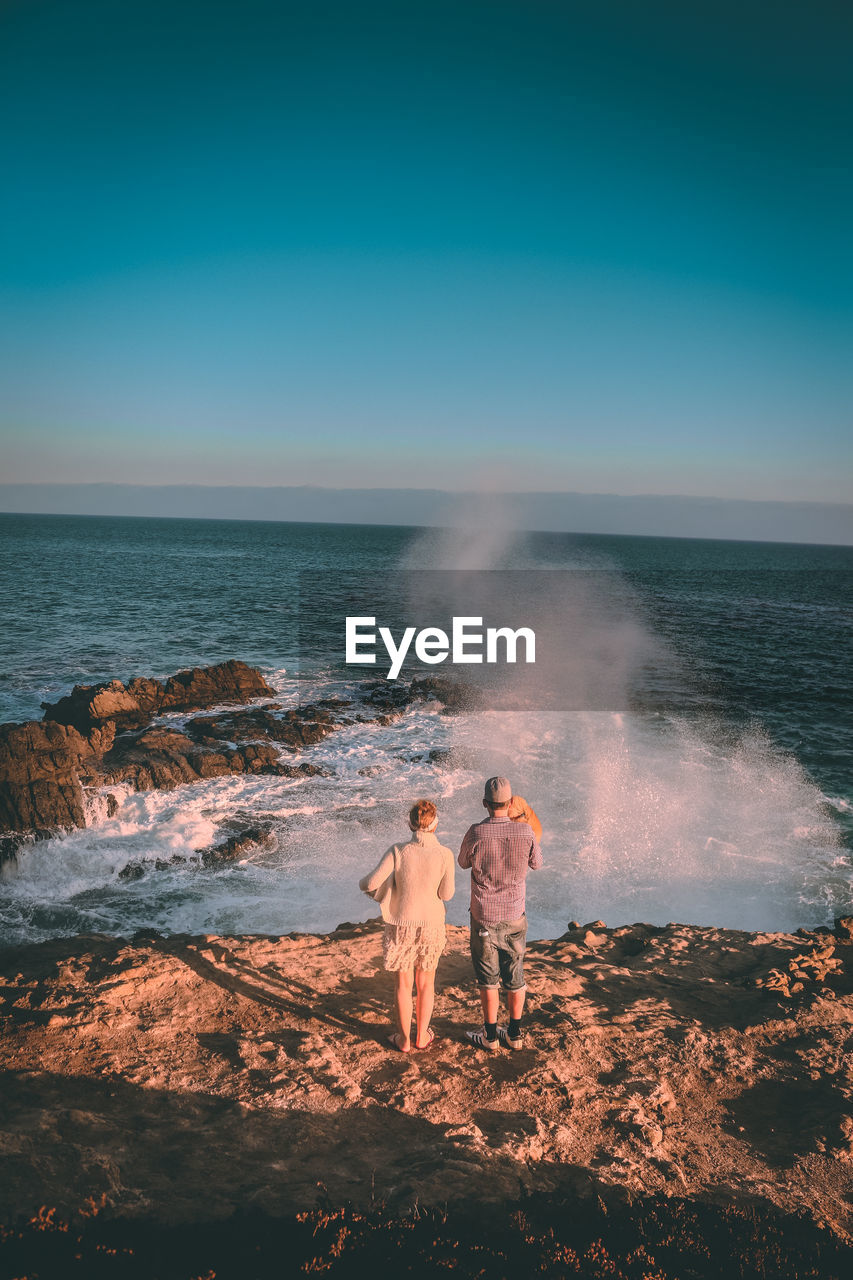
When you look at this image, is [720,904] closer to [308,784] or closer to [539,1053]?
[539,1053]

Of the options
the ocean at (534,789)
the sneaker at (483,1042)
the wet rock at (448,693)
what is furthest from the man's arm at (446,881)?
the wet rock at (448,693)

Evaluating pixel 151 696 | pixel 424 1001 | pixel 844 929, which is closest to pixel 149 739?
pixel 151 696

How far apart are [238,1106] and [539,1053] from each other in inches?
96.6

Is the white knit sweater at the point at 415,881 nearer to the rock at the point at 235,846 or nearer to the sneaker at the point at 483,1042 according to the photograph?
the sneaker at the point at 483,1042

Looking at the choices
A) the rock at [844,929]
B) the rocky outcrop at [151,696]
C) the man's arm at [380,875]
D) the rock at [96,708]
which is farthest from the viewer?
the rocky outcrop at [151,696]

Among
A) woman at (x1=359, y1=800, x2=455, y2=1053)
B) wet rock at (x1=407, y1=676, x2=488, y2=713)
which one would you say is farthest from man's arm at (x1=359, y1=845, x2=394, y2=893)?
wet rock at (x1=407, y1=676, x2=488, y2=713)

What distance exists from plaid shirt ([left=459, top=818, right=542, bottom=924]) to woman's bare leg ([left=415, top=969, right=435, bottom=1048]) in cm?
66

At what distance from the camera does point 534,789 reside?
1622 cm

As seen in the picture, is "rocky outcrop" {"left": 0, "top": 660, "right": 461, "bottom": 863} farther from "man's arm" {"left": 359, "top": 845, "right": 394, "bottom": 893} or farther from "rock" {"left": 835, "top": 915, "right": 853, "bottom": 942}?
"rock" {"left": 835, "top": 915, "right": 853, "bottom": 942}

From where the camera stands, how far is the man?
5.33 m

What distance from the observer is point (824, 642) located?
4278cm

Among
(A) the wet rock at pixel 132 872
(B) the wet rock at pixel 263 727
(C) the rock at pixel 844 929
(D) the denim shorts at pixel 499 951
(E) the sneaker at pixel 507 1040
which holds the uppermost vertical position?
(D) the denim shorts at pixel 499 951

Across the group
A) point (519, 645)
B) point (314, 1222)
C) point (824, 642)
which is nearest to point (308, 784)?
point (314, 1222)

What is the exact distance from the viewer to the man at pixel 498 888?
533 cm
